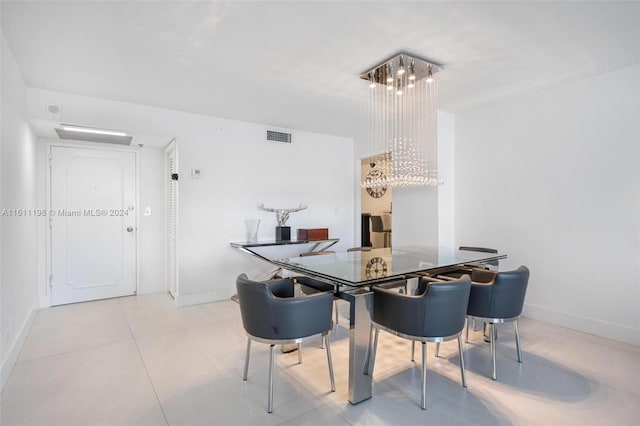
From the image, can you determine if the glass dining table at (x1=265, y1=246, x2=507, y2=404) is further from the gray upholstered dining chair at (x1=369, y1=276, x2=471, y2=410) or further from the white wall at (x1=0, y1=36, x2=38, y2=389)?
the white wall at (x1=0, y1=36, x2=38, y2=389)

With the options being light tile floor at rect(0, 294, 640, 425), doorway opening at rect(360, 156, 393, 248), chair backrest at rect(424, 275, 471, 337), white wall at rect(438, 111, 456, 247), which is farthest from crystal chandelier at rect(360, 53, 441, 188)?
doorway opening at rect(360, 156, 393, 248)

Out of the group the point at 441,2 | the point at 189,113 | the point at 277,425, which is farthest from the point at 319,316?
the point at 189,113

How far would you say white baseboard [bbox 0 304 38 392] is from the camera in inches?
92.5

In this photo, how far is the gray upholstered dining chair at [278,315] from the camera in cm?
207

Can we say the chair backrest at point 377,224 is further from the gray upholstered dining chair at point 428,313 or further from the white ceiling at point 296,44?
the gray upholstered dining chair at point 428,313

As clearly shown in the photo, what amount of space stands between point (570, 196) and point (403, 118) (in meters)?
2.12

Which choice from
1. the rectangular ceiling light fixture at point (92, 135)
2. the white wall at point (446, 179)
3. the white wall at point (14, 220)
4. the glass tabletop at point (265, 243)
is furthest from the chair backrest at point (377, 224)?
the white wall at point (14, 220)

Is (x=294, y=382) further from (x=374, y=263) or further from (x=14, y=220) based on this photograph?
(x=14, y=220)

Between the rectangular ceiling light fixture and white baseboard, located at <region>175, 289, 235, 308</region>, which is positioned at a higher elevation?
the rectangular ceiling light fixture

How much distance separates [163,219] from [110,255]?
34.3 inches

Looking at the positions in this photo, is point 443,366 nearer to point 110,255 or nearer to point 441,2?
point 441,2

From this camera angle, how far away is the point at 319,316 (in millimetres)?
2176

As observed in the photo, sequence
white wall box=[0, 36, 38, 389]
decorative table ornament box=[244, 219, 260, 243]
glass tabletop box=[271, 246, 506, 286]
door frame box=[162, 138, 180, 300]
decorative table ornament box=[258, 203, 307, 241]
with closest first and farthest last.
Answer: glass tabletop box=[271, 246, 506, 286] → white wall box=[0, 36, 38, 389] → door frame box=[162, 138, 180, 300] → decorative table ornament box=[244, 219, 260, 243] → decorative table ornament box=[258, 203, 307, 241]

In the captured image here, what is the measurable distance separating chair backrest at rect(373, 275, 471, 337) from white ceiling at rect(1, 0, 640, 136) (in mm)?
1904
